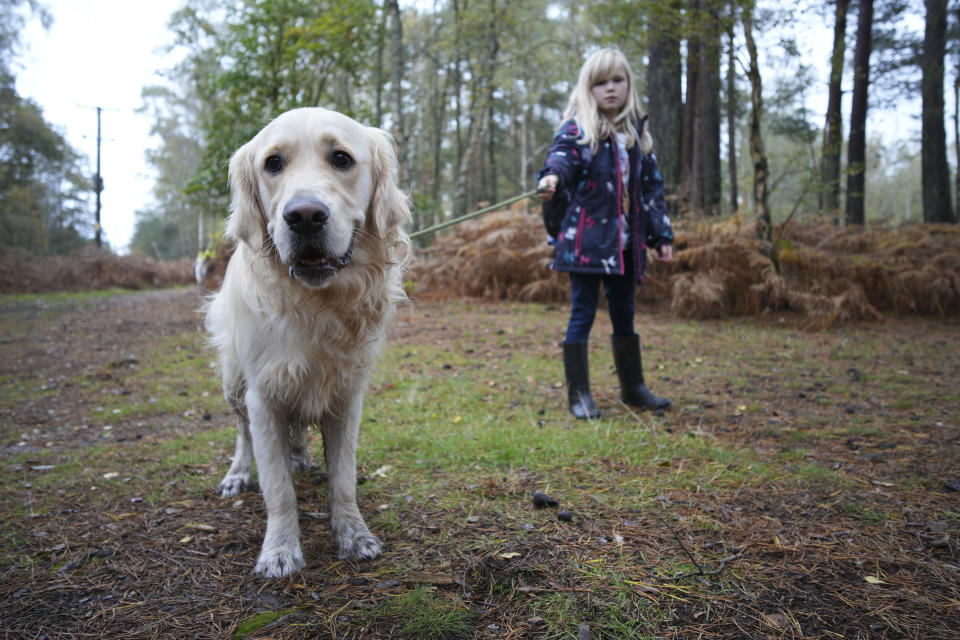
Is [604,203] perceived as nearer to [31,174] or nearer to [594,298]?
[594,298]

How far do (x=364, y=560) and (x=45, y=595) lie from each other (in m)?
1.12

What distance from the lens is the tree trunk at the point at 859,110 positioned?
12211 millimetres

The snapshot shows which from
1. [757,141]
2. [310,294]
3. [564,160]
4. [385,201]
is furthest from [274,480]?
[757,141]

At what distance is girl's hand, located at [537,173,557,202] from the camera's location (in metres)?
3.71

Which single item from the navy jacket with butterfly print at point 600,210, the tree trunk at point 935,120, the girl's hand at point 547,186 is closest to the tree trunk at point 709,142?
the tree trunk at point 935,120

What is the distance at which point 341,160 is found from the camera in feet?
7.39

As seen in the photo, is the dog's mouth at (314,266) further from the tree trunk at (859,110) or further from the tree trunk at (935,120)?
the tree trunk at (935,120)

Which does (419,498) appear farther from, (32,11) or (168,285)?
(168,285)

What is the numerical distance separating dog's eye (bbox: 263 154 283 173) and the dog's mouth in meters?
0.42

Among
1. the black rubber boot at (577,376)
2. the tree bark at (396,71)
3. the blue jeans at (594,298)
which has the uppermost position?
the tree bark at (396,71)

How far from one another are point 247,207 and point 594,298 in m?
2.63

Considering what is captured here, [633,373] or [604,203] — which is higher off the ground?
[604,203]

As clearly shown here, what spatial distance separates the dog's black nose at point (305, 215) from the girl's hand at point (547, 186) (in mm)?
2030

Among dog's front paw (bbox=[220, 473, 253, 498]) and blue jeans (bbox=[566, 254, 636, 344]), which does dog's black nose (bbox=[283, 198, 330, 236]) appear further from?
blue jeans (bbox=[566, 254, 636, 344])
